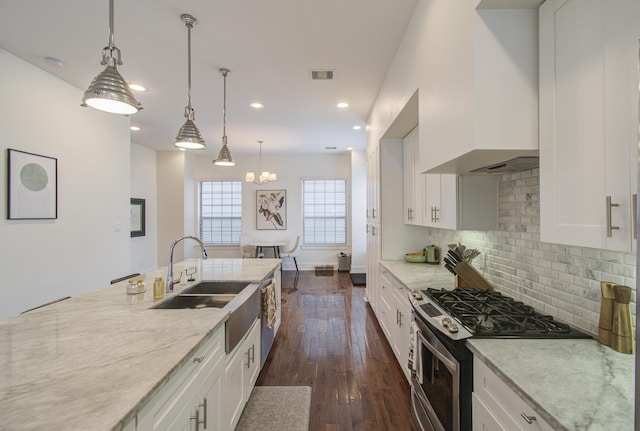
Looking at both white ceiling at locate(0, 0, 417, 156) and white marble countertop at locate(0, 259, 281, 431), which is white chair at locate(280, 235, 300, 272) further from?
white marble countertop at locate(0, 259, 281, 431)

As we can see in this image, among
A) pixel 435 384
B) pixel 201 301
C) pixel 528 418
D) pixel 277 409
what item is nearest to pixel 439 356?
pixel 435 384

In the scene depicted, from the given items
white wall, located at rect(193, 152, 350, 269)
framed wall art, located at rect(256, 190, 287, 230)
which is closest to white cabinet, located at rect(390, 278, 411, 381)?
white wall, located at rect(193, 152, 350, 269)

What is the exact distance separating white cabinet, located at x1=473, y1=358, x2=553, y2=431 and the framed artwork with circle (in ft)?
13.2

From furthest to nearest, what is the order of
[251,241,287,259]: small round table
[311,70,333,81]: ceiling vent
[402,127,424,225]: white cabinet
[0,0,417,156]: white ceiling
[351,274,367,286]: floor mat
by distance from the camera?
[251,241,287,259]: small round table
[351,274,367,286]: floor mat
[311,70,333,81]: ceiling vent
[402,127,424,225]: white cabinet
[0,0,417,156]: white ceiling

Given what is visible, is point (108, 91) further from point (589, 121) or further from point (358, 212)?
point (358, 212)

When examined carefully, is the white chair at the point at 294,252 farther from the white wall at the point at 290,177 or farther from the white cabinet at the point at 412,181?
the white cabinet at the point at 412,181

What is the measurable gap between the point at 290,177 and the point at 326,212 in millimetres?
1323

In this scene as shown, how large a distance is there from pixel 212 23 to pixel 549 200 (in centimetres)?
264

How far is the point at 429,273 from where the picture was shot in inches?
112

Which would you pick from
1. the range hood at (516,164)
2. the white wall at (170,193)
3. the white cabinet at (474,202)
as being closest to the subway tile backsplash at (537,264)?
the white cabinet at (474,202)

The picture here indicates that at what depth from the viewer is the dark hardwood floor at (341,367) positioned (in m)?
2.19

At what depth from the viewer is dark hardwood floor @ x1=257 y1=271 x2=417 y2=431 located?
2.19 metres

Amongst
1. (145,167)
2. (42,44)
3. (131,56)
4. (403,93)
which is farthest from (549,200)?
(145,167)

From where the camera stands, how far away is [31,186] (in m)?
3.08
